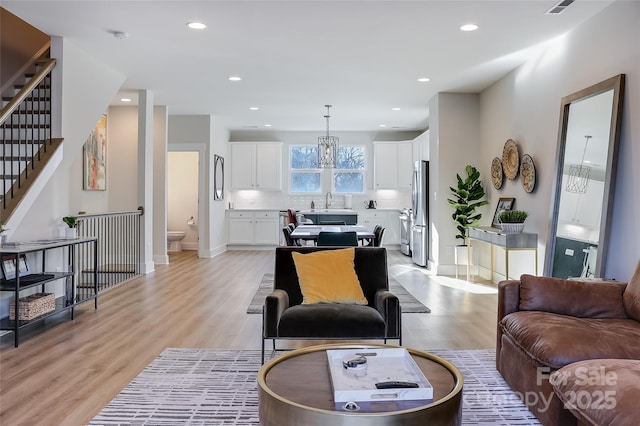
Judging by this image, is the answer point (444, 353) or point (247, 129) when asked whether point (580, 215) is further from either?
point (247, 129)

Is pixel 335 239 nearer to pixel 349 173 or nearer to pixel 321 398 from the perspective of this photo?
pixel 321 398

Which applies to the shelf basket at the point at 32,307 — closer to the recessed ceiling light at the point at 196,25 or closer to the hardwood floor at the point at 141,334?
the hardwood floor at the point at 141,334

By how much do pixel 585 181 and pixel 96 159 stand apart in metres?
7.02

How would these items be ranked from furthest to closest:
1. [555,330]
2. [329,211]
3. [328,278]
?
[329,211], [328,278], [555,330]

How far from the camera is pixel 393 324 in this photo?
2.94 m

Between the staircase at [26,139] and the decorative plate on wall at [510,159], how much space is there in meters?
5.16

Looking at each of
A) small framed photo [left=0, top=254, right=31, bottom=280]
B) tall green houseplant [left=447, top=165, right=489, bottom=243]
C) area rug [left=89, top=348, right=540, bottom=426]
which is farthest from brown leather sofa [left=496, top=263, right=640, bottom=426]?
tall green houseplant [left=447, top=165, right=489, bottom=243]

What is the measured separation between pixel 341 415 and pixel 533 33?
439 centimetres

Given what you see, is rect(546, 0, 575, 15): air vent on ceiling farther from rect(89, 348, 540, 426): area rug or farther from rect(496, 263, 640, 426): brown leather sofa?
rect(89, 348, 540, 426): area rug

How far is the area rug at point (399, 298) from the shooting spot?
4.67m

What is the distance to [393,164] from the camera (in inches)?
412

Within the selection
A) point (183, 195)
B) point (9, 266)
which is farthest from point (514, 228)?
point (183, 195)

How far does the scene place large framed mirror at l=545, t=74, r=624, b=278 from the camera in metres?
3.69

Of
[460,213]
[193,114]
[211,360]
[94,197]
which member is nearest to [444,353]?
[211,360]
